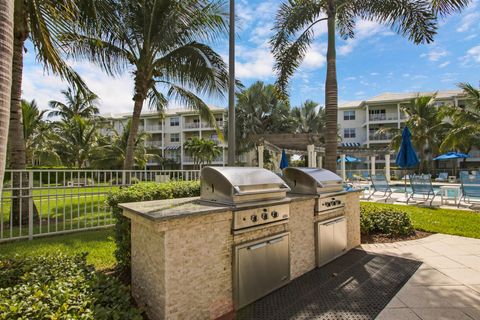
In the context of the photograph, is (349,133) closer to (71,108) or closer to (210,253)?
(71,108)

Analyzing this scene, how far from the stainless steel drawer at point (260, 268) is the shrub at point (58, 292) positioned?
1099 millimetres

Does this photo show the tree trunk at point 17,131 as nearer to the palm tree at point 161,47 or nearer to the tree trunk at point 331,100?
the palm tree at point 161,47

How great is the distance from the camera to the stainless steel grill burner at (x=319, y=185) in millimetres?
4246

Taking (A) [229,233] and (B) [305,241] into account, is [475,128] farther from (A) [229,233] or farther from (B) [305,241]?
(A) [229,233]

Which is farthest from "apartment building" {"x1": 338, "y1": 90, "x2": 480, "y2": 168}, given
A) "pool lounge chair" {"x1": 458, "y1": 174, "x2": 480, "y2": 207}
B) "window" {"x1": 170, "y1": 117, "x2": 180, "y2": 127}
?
"pool lounge chair" {"x1": 458, "y1": 174, "x2": 480, "y2": 207}

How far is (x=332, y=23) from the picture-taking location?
7051 mm

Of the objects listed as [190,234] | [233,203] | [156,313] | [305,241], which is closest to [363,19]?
[305,241]

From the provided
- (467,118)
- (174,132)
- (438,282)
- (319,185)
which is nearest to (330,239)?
(319,185)

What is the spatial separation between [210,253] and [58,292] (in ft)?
4.45

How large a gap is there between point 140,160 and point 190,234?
26495 millimetres

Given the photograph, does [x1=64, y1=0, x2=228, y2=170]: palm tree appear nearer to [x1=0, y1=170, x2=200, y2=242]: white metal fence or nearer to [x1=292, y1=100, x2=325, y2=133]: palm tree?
[x1=0, y1=170, x2=200, y2=242]: white metal fence

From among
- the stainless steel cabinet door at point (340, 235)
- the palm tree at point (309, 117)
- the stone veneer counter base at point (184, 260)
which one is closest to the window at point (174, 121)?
the palm tree at point (309, 117)

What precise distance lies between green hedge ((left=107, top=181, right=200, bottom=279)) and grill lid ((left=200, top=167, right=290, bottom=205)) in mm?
1217

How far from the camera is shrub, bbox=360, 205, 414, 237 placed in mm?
6188
